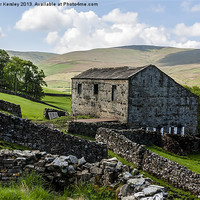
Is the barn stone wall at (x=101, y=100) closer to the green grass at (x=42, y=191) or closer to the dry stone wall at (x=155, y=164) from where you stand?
the dry stone wall at (x=155, y=164)

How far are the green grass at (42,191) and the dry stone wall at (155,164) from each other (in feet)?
23.0

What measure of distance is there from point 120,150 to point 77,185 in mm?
10712

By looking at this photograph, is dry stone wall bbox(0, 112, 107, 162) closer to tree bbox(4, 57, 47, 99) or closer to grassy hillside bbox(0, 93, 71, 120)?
grassy hillside bbox(0, 93, 71, 120)

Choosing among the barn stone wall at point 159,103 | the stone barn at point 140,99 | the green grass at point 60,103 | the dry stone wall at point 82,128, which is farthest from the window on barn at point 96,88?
the green grass at point 60,103

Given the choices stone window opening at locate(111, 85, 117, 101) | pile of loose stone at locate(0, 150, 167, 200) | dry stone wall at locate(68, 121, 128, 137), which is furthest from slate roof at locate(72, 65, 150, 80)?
pile of loose stone at locate(0, 150, 167, 200)

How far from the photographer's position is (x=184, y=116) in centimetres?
3816

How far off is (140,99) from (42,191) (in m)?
26.8

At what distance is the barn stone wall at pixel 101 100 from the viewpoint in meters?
32.8

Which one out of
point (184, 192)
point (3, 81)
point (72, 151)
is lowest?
point (184, 192)

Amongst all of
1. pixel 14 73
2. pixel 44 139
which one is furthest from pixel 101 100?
pixel 14 73

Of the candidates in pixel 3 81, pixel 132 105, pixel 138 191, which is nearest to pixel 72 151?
pixel 138 191

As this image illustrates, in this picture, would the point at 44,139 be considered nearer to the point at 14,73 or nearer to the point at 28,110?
the point at 28,110

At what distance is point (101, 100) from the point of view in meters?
36.5

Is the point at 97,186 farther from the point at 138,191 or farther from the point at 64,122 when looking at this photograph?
the point at 64,122
